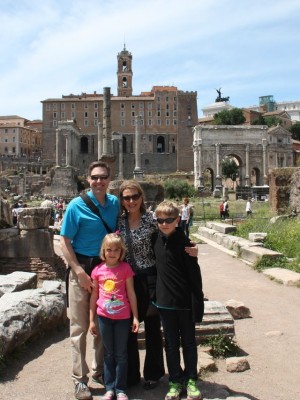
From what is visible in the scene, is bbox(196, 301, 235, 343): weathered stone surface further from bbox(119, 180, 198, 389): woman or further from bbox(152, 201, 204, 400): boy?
bbox(152, 201, 204, 400): boy

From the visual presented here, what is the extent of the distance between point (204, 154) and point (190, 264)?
62979 mm

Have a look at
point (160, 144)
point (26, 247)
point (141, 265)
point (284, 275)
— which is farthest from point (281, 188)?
point (160, 144)

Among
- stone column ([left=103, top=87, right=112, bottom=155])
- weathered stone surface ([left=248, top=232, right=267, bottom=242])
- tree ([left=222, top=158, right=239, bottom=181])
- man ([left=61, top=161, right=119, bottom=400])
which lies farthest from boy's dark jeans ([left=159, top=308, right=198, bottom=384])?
tree ([left=222, top=158, right=239, bottom=181])

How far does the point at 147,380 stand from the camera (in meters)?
4.18

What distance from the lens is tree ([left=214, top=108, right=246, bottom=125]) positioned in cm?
9556

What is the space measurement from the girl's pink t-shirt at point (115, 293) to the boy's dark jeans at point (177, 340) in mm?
318

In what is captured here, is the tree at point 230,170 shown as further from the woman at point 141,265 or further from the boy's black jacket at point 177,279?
the boy's black jacket at point 177,279

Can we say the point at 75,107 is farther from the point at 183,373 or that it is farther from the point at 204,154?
the point at 183,373

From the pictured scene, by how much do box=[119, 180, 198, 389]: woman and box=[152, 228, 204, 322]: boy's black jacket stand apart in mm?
149

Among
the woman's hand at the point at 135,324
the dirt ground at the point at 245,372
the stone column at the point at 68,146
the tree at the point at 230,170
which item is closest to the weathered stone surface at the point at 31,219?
the dirt ground at the point at 245,372

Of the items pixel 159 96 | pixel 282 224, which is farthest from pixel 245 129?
pixel 282 224

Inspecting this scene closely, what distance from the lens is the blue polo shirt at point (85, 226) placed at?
419 cm

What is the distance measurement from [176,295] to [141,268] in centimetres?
39

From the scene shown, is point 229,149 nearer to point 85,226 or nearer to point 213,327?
point 213,327
